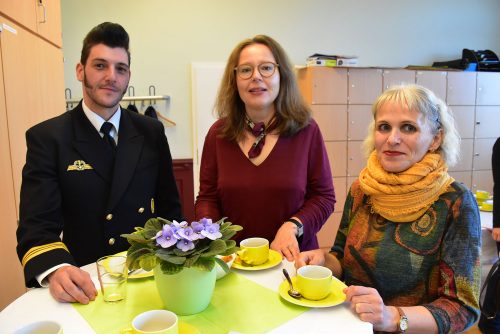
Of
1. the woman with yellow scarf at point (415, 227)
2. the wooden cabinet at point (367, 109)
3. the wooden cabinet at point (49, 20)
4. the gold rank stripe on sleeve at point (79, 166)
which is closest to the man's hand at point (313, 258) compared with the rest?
the woman with yellow scarf at point (415, 227)

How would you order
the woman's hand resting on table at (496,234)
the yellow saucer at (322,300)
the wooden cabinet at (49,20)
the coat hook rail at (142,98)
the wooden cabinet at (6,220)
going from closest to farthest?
the yellow saucer at (322,300)
the wooden cabinet at (6,220)
the woman's hand resting on table at (496,234)
the wooden cabinet at (49,20)
the coat hook rail at (142,98)

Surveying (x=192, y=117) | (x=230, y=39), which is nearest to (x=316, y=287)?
(x=192, y=117)

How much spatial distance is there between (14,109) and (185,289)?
1.88m

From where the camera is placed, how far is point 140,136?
5.30 feet

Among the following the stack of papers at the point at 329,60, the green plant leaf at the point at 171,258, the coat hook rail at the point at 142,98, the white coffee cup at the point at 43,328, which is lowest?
the white coffee cup at the point at 43,328

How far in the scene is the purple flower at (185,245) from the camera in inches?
35.7

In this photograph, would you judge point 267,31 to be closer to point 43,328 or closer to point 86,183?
point 86,183

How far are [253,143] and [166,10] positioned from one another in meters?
3.06

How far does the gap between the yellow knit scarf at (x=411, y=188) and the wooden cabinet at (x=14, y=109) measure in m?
2.00

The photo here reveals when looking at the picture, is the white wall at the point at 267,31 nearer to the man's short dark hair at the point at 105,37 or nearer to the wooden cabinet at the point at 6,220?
the wooden cabinet at the point at 6,220

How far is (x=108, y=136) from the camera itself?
60.5 inches

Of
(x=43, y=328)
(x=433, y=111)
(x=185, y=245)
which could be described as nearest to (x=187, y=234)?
(x=185, y=245)

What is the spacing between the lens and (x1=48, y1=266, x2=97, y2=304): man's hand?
1032mm

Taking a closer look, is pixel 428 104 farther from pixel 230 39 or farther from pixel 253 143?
pixel 230 39
